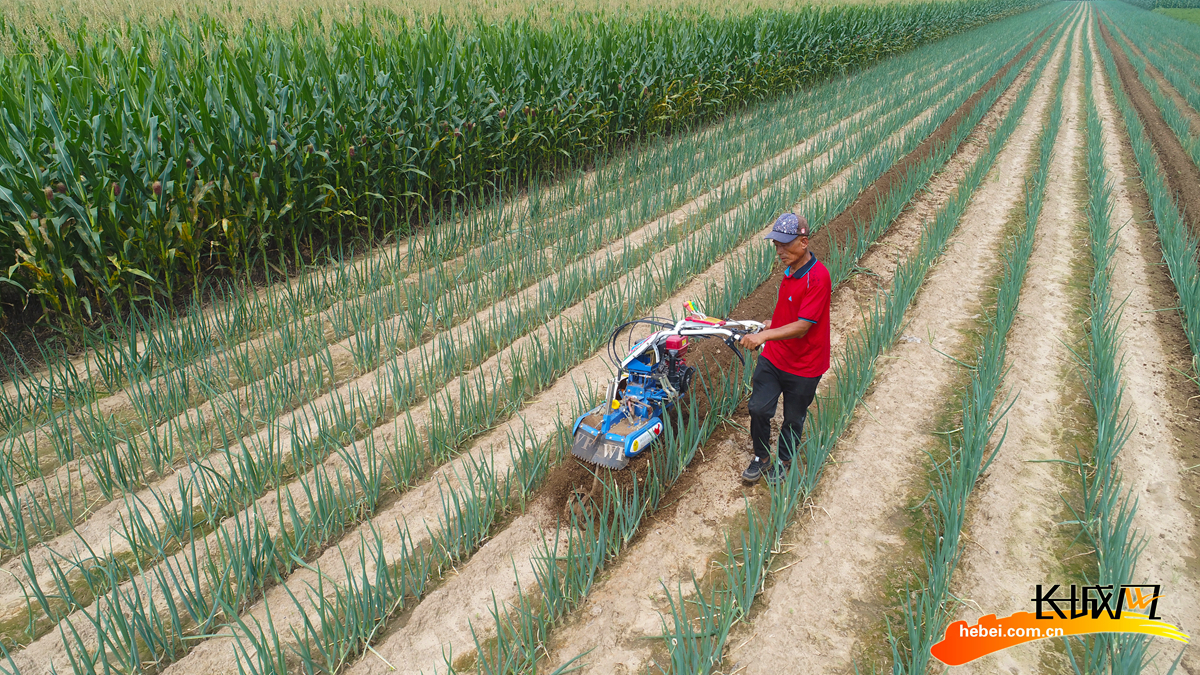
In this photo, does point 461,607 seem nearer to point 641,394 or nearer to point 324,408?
point 641,394

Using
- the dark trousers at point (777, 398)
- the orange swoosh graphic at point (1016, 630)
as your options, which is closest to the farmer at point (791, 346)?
the dark trousers at point (777, 398)

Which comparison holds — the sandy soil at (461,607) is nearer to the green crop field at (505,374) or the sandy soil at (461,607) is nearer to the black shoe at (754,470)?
the green crop field at (505,374)

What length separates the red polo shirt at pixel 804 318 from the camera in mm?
2883

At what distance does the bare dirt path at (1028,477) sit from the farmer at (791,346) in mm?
910

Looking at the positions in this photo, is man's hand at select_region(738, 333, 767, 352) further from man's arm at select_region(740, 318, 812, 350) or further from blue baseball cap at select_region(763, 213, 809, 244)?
blue baseball cap at select_region(763, 213, 809, 244)

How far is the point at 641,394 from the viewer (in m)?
3.21

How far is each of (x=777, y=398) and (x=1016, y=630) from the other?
129 centimetres

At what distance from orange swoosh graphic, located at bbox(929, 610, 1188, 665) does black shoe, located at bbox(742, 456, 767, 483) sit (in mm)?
1046

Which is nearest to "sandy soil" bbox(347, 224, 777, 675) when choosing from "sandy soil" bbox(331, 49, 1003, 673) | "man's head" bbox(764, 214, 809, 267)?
"sandy soil" bbox(331, 49, 1003, 673)

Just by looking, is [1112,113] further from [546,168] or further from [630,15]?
[546,168]

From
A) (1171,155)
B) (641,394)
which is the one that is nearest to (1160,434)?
(641,394)

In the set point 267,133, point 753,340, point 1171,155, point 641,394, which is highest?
point 267,133

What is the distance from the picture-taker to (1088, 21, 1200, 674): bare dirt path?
9.29ft

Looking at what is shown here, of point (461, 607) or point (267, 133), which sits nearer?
point (461, 607)
